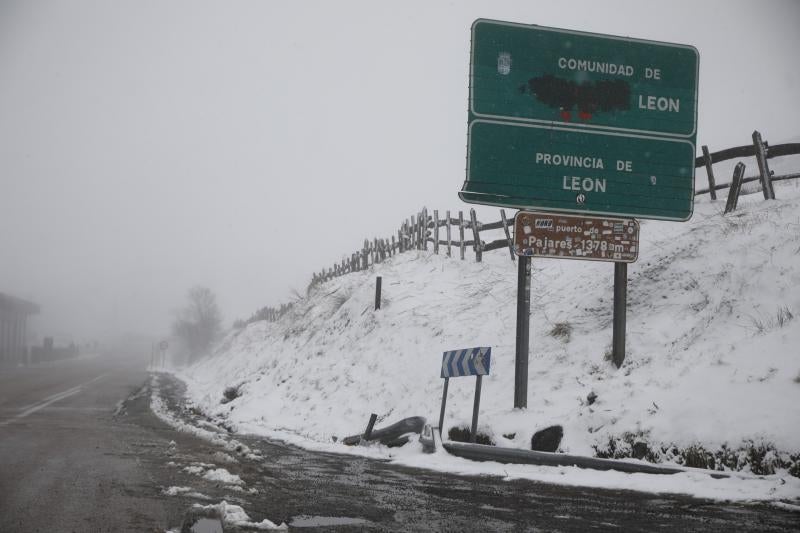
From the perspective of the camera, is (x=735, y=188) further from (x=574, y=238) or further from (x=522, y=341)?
(x=522, y=341)

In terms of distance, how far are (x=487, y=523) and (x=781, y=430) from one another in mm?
4675

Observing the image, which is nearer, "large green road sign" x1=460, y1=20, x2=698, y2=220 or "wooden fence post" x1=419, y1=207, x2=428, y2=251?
"large green road sign" x1=460, y1=20, x2=698, y2=220

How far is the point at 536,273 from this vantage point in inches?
772

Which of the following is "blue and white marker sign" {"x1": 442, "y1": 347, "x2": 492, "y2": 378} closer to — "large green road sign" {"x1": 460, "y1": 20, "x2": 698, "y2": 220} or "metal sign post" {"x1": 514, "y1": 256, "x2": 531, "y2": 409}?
"metal sign post" {"x1": 514, "y1": 256, "x2": 531, "y2": 409}

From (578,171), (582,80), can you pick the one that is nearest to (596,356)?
(578,171)

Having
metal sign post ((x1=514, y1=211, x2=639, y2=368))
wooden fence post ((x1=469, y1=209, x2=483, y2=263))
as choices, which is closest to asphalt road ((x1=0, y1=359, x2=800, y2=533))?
metal sign post ((x1=514, y1=211, x2=639, y2=368))

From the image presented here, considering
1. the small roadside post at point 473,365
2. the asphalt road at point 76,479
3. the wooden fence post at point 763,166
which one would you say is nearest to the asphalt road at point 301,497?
the asphalt road at point 76,479

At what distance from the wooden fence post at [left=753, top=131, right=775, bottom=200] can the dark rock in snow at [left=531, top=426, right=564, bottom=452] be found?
8616 millimetres

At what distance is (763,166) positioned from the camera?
14578 mm

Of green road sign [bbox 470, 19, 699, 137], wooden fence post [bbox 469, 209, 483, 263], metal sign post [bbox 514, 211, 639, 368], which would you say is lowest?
metal sign post [bbox 514, 211, 639, 368]

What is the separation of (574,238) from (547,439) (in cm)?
415

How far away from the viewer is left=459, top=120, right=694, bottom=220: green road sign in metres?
12.0

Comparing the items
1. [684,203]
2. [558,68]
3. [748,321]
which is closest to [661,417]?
[748,321]

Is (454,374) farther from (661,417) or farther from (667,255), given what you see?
Answer: (667,255)
